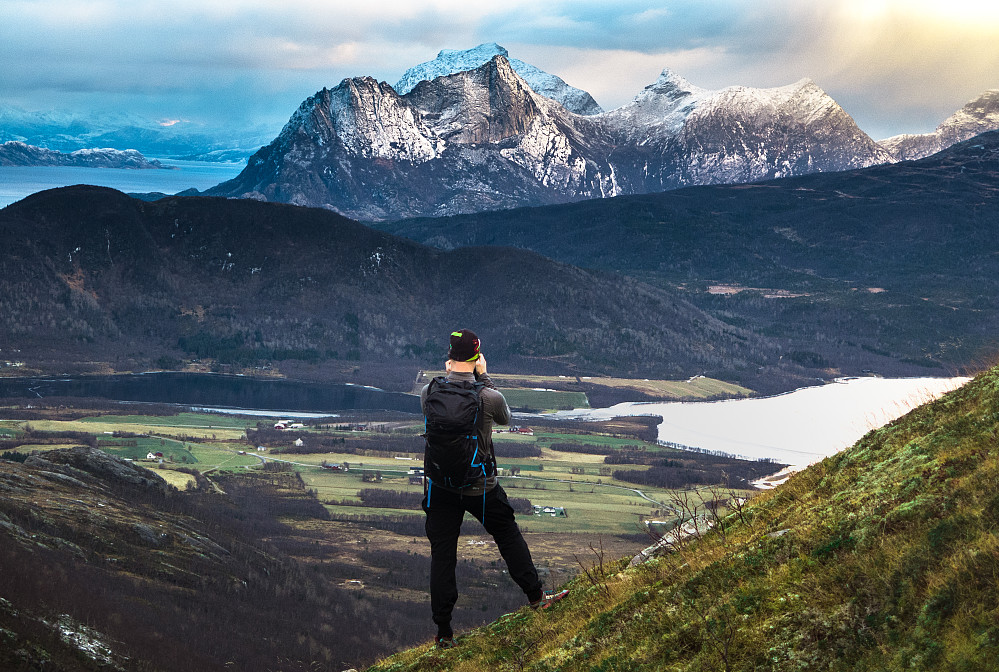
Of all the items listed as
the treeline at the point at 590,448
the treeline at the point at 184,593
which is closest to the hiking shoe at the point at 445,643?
the treeline at the point at 184,593

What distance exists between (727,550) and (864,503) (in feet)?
6.51

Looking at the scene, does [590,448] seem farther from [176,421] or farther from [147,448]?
[176,421]

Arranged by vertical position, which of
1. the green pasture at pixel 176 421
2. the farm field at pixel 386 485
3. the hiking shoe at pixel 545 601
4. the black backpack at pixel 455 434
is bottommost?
the farm field at pixel 386 485

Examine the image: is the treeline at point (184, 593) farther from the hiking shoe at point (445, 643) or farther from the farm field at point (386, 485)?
the hiking shoe at point (445, 643)

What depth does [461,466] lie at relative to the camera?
1464cm

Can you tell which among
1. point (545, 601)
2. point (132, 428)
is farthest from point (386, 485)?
point (545, 601)

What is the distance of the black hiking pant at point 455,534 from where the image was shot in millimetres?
15125

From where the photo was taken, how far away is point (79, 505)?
6962 centimetres

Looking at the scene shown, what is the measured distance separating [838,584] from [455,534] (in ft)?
21.3

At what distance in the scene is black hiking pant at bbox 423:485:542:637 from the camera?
49.6 feet

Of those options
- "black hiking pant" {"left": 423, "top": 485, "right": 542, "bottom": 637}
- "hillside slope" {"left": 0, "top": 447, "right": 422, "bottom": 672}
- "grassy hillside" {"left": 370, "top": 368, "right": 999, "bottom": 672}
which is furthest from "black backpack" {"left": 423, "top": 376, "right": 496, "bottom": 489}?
"hillside slope" {"left": 0, "top": 447, "right": 422, "bottom": 672}

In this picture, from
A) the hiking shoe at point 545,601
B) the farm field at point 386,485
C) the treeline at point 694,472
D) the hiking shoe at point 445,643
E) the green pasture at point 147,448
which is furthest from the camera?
the green pasture at point 147,448

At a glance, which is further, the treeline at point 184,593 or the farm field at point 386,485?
the farm field at point 386,485

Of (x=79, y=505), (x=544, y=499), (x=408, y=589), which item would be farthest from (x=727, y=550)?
(x=544, y=499)
